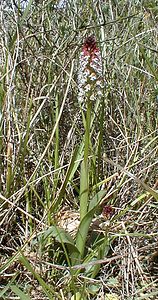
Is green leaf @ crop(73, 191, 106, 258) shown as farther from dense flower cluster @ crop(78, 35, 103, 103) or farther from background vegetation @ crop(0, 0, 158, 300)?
dense flower cluster @ crop(78, 35, 103, 103)

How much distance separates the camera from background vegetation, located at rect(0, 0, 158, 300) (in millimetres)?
1236

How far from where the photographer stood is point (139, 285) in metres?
1.26

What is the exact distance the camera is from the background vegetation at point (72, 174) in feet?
4.06

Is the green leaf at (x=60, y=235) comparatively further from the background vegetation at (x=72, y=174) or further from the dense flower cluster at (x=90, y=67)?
the dense flower cluster at (x=90, y=67)

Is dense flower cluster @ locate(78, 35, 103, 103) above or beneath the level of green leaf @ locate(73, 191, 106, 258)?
above

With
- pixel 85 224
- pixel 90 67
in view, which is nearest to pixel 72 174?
pixel 85 224

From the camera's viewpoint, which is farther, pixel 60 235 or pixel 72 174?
pixel 72 174

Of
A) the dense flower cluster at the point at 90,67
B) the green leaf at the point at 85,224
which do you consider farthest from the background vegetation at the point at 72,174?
the dense flower cluster at the point at 90,67

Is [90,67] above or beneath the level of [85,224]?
above

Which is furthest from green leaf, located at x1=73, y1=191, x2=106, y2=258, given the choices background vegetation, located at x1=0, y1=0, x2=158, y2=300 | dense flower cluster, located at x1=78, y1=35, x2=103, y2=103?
dense flower cluster, located at x1=78, y1=35, x2=103, y2=103

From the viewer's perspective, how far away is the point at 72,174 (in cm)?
146

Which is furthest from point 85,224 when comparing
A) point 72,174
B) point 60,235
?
point 72,174

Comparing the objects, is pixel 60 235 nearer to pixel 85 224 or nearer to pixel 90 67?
pixel 85 224

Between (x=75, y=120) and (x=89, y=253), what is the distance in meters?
0.43
